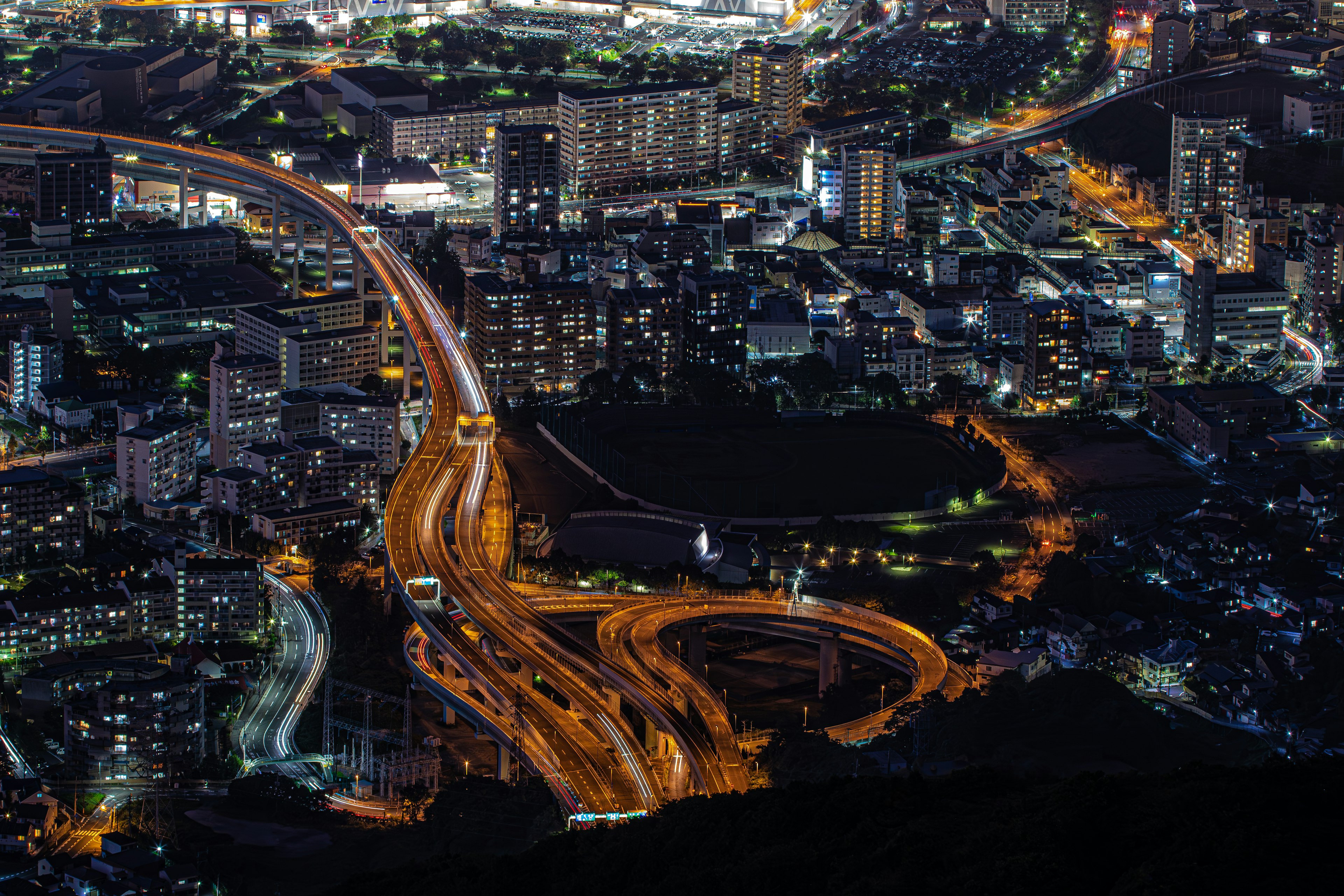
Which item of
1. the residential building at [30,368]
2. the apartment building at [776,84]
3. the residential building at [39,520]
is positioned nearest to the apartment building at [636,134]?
the apartment building at [776,84]

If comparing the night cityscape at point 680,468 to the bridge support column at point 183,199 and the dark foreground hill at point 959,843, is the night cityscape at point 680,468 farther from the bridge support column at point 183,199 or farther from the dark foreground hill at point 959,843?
the bridge support column at point 183,199

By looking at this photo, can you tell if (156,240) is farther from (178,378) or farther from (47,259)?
(178,378)

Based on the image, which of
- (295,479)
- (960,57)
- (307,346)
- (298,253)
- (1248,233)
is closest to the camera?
(295,479)

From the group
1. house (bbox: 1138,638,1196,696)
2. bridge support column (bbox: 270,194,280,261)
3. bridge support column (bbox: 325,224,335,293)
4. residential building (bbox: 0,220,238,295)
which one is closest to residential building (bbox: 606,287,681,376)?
bridge support column (bbox: 325,224,335,293)

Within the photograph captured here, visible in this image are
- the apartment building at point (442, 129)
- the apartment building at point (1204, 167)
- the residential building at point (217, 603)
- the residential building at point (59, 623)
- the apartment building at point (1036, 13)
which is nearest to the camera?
the residential building at point (59, 623)

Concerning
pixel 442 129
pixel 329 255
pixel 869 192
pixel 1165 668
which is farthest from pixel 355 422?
pixel 442 129

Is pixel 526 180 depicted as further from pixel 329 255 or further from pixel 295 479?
pixel 295 479

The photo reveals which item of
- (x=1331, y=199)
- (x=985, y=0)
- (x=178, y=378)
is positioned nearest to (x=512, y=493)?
(x=178, y=378)
